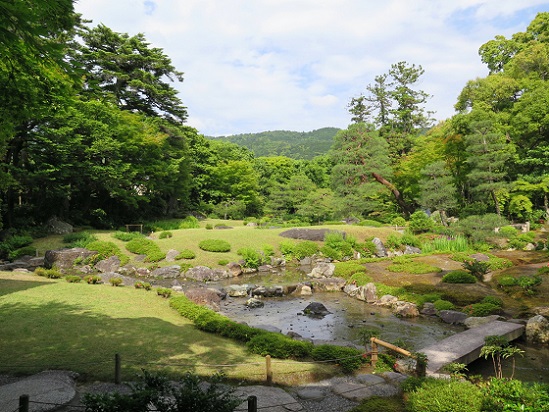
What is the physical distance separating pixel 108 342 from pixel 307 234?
2099cm

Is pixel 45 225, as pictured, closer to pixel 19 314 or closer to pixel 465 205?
pixel 19 314

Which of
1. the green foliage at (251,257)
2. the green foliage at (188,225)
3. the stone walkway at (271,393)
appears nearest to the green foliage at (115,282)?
the stone walkway at (271,393)

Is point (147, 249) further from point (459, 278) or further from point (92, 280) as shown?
point (459, 278)

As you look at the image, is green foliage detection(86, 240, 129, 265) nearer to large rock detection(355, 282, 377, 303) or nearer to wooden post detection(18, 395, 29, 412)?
large rock detection(355, 282, 377, 303)

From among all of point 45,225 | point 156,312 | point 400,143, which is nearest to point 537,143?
point 400,143

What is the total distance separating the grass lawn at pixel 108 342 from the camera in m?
7.43

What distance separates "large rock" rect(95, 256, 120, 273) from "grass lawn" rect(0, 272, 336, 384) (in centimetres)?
847

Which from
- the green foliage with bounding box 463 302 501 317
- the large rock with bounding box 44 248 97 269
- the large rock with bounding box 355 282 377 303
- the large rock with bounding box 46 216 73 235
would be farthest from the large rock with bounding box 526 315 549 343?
the large rock with bounding box 46 216 73 235

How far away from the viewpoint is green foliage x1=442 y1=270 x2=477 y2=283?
16884 mm

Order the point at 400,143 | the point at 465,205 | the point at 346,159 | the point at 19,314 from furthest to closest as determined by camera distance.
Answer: the point at 400,143
the point at 346,159
the point at 465,205
the point at 19,314

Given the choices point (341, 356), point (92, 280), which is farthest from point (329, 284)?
point (92, 280)

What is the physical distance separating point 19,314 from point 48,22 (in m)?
8.29

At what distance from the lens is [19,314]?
1027 cm

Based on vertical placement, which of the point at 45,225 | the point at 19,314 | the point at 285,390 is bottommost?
the point at 285,390
